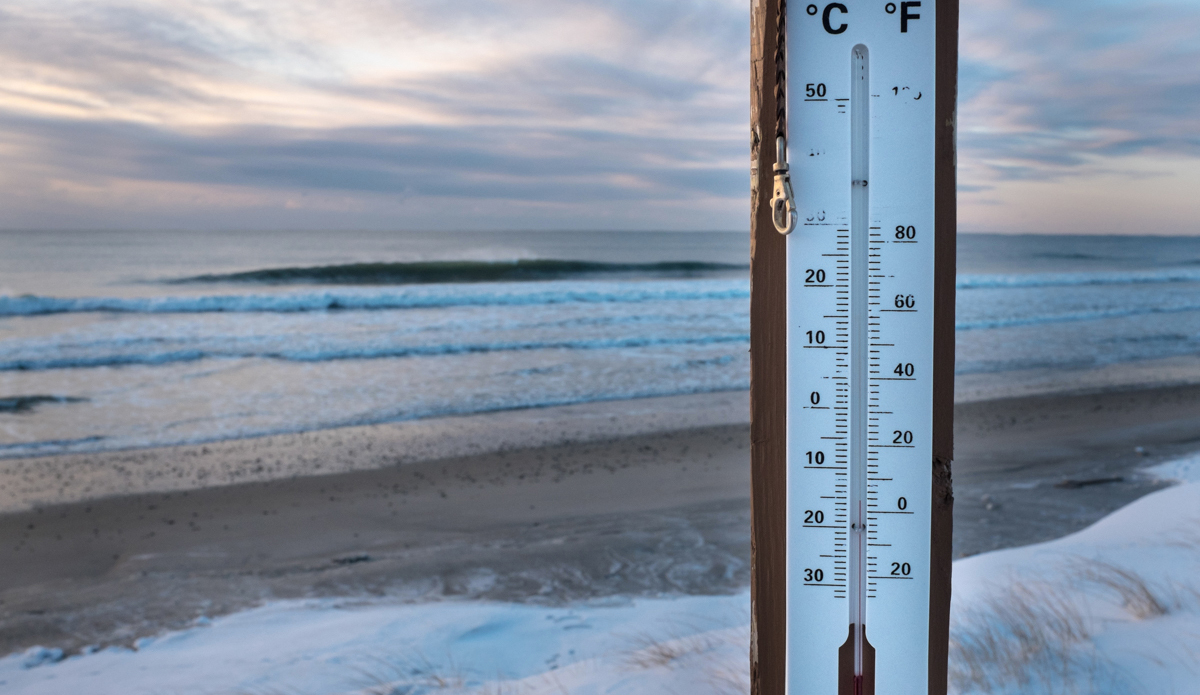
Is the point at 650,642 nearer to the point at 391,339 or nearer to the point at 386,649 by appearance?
the point at 386,649

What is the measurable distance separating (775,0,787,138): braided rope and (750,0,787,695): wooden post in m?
0.02

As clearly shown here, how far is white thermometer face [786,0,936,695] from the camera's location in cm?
154

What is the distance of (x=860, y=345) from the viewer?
1.58 metres

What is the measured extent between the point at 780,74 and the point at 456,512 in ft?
16.1

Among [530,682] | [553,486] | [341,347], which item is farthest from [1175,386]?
[341,347]

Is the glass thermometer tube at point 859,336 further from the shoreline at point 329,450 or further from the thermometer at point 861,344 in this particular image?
the shoreline at point 329,450

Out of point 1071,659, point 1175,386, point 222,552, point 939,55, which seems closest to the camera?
point 939,55

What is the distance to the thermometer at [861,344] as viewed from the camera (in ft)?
5.04

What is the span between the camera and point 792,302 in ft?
5.20

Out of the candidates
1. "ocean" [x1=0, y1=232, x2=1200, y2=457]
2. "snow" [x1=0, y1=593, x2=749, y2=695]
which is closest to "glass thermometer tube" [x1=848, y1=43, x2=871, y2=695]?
"snow" [x1=0, y1=593, x2=749, y2=695]

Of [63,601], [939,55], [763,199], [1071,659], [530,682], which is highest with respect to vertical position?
[939,55]

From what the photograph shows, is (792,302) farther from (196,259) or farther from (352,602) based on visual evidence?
(196,259)

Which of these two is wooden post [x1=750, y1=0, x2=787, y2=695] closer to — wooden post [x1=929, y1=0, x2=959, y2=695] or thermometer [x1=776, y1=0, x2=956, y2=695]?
thermometer [x1=776, y1=0, x2=956, y2=695]

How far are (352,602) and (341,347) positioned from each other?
28.0 ft
